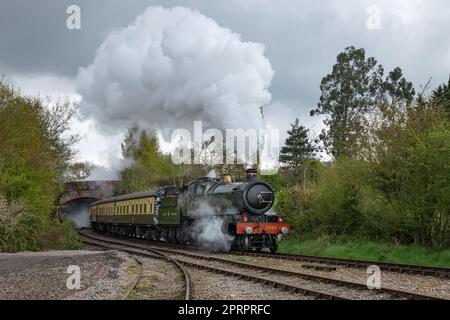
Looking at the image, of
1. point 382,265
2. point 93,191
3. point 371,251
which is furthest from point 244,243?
point 93,191

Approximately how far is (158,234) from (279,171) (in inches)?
557

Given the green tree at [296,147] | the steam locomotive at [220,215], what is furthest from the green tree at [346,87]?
the steam locomotive at [220,215]

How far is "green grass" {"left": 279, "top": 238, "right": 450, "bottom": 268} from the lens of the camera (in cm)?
1575

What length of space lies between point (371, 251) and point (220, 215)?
19.1ft

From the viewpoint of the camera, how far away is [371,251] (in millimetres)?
18406

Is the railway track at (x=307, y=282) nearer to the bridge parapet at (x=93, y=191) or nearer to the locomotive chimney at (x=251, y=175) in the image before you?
the locomotive chimney at (x=251, y=175)

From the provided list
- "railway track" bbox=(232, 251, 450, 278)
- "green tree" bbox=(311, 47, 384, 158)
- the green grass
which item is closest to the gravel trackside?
"railway track" bbox=(232, 251, 450, 278)

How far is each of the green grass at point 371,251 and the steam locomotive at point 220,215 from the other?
1682 mm

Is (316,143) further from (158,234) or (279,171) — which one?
(158,234)

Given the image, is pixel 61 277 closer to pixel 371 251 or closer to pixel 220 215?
pixel 220 215

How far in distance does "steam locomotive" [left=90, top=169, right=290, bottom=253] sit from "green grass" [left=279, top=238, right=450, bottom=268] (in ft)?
5.52

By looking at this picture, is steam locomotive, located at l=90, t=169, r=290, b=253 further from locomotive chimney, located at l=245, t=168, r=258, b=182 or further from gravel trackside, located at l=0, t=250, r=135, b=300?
gravel trackside, located at l=0, t=250, r=135, b=300

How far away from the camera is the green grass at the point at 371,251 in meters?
15.8
